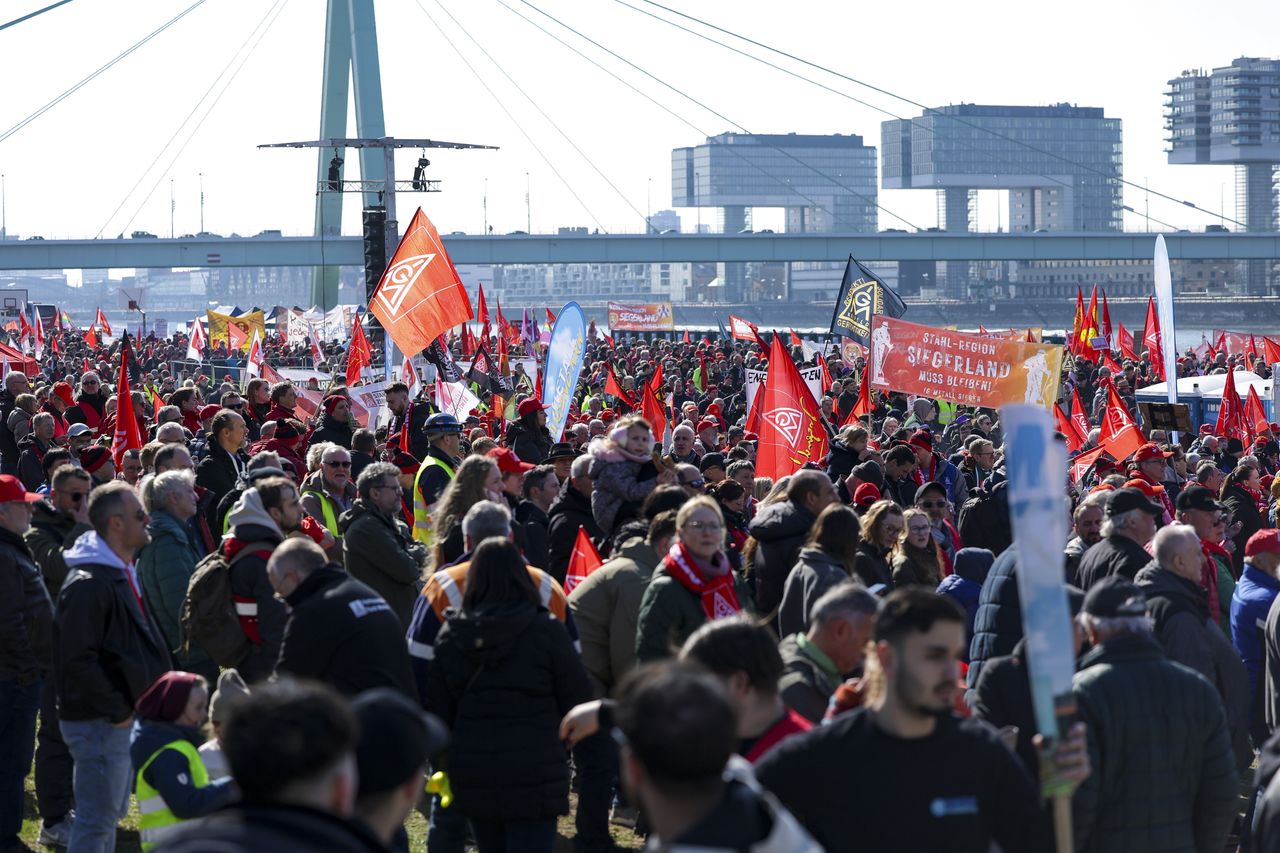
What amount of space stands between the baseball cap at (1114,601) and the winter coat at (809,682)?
28.3 inches

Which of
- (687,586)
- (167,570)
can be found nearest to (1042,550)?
(687,586)

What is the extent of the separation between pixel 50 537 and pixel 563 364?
6.12m

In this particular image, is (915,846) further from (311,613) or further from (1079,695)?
(311,613)

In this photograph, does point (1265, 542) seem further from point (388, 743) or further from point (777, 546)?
point (388, 743)

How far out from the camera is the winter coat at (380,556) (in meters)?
6.99

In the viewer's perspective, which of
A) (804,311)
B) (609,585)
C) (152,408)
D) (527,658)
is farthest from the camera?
(804,311)

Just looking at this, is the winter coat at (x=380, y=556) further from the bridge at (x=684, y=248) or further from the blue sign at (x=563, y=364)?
the bridge at (x=684, y=248)

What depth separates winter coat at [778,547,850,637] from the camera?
5.98m

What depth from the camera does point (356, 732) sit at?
2.73 m

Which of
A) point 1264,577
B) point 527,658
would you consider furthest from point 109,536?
point 1264,577

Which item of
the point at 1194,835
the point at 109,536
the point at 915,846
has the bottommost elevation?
the point at 1194,835

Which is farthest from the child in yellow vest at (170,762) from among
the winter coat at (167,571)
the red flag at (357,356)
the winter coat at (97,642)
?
the red flag at (357,356)

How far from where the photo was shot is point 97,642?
221 inches

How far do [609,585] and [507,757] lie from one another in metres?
1.54
